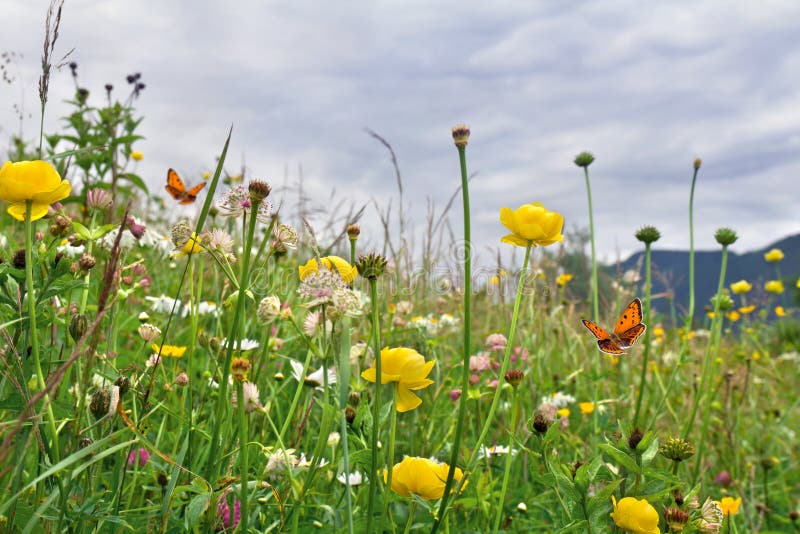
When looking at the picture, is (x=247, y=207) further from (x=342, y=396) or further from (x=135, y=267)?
(x=135, y=267)

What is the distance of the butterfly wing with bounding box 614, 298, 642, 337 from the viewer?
4.70 feet

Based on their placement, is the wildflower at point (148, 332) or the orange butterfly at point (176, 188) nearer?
the wildflower at point (148, 332)

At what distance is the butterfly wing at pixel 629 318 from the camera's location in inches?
56.4

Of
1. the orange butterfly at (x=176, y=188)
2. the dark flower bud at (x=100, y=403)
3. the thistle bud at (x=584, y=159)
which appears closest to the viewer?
the dark flower bud at (x=100, y=403)

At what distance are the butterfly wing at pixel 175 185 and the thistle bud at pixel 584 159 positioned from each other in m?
2.07

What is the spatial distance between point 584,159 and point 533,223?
1.24 metres

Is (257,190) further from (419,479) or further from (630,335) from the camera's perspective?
(630,335)

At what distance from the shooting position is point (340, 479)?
1.51m

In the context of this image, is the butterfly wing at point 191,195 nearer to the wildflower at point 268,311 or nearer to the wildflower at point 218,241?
the wildflower at point 218,241

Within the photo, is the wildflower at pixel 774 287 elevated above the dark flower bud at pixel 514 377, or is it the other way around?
the wildflower at pixel 774 287

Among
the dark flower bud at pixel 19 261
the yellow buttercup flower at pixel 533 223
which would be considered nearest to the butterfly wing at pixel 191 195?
the dark flower bud at pixel 19 261

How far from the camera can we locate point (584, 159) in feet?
7.45

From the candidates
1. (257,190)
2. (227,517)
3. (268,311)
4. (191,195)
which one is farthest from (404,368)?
(191,195)

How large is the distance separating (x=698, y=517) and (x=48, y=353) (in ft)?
3.96
